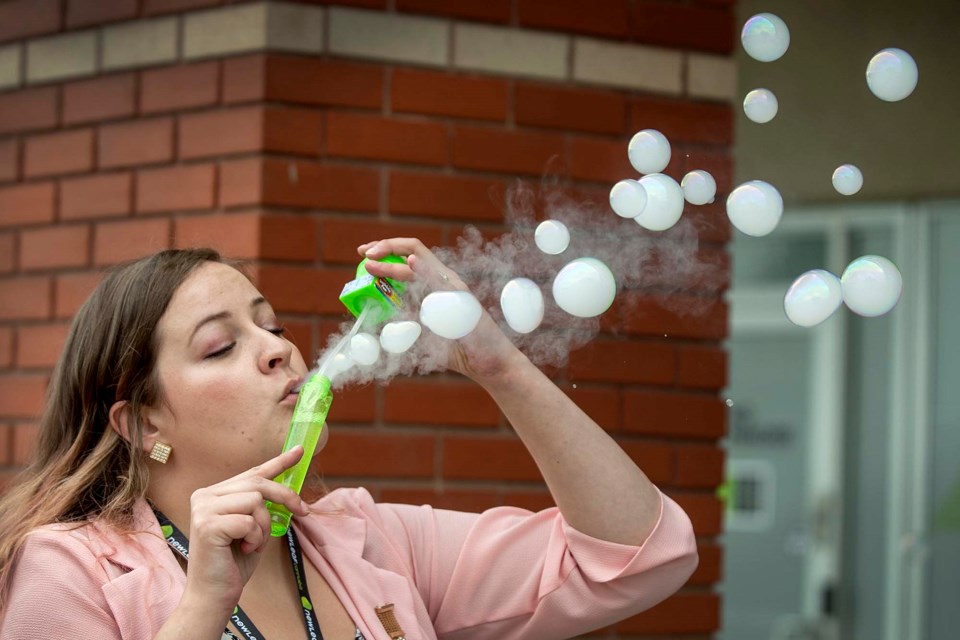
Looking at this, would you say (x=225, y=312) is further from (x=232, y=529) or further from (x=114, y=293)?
(x=232, y=529)

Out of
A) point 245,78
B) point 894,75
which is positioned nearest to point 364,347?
point 894,75

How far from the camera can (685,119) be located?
11.5 ft

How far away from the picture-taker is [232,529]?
169cm

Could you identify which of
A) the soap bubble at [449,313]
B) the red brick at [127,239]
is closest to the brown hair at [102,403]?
the soap bubble at [449,313]

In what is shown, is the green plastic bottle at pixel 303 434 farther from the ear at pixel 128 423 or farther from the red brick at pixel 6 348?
the red brick at pixel 6 348

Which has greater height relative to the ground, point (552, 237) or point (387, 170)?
point (387, 170)

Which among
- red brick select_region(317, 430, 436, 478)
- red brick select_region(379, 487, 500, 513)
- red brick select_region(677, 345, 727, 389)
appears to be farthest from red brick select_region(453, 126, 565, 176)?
red brick select_region(379, 487, 500, 513)

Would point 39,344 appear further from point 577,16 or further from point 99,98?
point 577,16

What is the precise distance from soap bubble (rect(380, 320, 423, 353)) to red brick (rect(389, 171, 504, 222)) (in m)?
1.30

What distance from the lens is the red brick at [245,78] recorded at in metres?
3.16

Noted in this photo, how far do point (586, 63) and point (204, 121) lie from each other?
3.45ft

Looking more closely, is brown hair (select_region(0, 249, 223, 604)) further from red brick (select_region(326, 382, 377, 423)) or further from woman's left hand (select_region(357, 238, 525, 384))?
red brick (select_region(326, 382, 377, 423))

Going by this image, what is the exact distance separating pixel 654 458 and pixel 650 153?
1.40 meters

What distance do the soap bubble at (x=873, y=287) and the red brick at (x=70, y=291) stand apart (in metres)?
2.21
